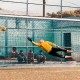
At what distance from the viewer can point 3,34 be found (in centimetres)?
2302

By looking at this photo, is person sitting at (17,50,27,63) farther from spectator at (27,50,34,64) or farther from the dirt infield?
the dirt infield

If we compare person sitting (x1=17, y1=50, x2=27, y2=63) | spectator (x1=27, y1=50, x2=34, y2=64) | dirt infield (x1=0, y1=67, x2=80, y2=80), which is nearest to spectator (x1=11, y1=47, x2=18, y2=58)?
person sitting (x1=17, y1=50, x2=27, y2=63)

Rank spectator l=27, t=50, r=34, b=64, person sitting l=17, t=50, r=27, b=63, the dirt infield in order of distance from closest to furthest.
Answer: the dirt infield, person sitting l=17, t=50, r=27, b=63, spectator l=27, t=50, r=34, b=64

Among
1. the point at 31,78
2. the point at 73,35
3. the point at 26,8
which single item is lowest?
the point at 31,78

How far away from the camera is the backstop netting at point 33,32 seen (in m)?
21.2

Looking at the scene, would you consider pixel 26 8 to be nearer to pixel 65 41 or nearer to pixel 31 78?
pixel 65 41

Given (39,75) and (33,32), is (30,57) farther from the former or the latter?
(39,75)

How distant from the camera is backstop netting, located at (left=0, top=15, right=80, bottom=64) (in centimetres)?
2116

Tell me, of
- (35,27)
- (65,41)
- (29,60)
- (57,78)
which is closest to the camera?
(57,78)

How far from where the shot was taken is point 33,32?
2341cm

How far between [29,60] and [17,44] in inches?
87.9

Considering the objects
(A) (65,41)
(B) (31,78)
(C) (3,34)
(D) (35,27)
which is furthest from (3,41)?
(B) (31,78)

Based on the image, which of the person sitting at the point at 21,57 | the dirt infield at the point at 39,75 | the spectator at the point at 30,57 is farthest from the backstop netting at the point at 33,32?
the dirt infield at the point at 39,75

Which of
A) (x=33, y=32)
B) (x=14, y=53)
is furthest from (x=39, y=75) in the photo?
(x=33, y=32)
